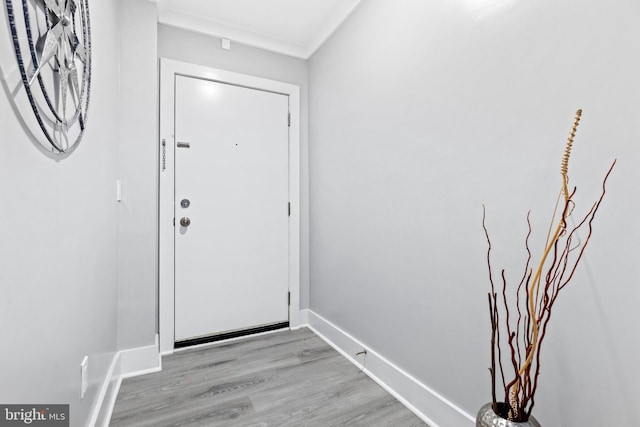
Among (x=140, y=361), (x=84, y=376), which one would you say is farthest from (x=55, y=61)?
(x=140, y=361)

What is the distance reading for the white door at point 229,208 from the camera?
227cm

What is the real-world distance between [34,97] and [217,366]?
6.07 ft

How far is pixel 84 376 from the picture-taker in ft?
3.71

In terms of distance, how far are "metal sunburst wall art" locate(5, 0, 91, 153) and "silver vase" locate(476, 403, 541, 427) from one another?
1511 millimetres

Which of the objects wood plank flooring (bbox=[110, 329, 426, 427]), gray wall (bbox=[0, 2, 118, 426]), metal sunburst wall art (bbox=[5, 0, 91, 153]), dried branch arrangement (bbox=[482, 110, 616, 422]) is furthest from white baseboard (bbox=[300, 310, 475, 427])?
metal sunburst wall art (bbox=[5, 0, 91, 153])

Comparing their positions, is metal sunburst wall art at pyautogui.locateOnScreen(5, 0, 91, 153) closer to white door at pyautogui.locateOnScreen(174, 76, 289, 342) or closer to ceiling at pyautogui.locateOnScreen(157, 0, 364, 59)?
white door at pyautogui.locateOnScreen(174, 76, 289, 342)

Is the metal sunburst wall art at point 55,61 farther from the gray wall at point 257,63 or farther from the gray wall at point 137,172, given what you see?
the gray wall at point 257,63

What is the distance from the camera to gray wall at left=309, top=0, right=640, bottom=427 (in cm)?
90

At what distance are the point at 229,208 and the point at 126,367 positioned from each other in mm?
1248

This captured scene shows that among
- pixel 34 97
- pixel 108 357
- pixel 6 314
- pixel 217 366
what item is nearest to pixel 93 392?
pixel 108 357

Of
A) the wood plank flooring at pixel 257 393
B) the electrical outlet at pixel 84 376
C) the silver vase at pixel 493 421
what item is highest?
the electrical outlet at pixel 84 376

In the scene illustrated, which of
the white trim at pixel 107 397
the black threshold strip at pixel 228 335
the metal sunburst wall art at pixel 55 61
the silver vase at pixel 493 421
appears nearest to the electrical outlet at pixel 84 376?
the white trim at pixel 107 397

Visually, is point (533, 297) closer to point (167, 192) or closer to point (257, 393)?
point (257, 393)

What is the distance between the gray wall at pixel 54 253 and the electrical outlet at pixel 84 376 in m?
0.03
